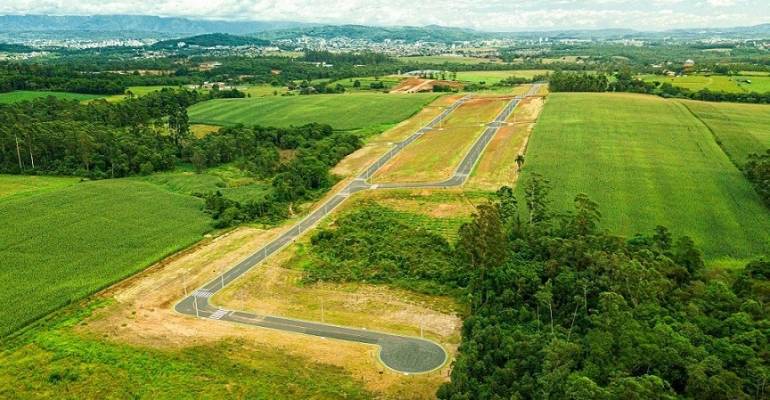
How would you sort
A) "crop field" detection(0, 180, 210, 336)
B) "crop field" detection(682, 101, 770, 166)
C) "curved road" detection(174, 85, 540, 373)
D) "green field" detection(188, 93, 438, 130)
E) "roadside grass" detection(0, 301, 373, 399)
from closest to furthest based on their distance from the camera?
"roadside grass" detection(0, 301, 373, 399)
"curved road" detection(174, 85, 540, 373)
"crop field" detection(0, 180, 210, 336)
"crop field" detection(682, 101, 770, 166)
"green field" detection(188, 93, 438, 130)

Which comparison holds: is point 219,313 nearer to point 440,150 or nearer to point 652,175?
point 440,150

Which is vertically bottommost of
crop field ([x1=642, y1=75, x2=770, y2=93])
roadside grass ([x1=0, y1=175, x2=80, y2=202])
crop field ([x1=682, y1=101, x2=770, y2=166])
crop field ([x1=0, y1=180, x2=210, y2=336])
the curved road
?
the curved road

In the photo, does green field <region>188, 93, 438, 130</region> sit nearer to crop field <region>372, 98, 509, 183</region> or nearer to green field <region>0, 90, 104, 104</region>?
crop field <region>372, 98, 509, 183</region>

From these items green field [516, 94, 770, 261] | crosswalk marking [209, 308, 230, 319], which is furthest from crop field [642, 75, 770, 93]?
crosswalk marking [209, 308, 230, 319]

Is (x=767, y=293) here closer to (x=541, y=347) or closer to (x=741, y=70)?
(x=541, y=347)

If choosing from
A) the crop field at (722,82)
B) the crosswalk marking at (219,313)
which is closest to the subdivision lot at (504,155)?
the crosswalk marking at (219,313)

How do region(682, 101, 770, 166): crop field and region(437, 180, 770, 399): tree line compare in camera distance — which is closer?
region(437, 180, 770, 399): tree line
